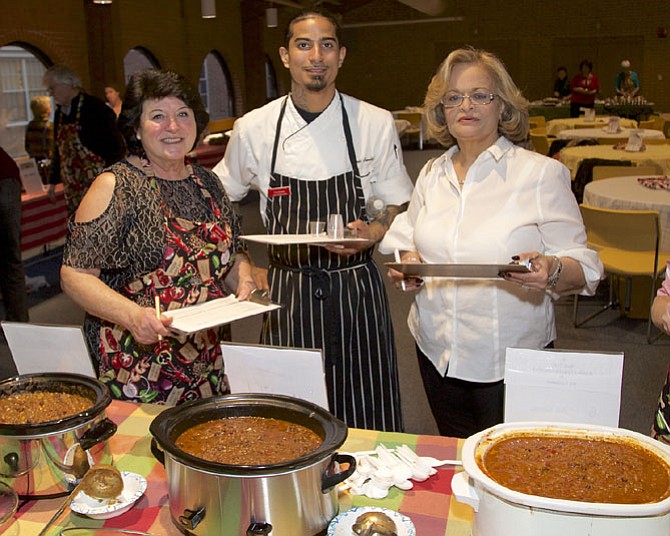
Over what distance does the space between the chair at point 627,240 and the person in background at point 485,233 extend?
237 cm

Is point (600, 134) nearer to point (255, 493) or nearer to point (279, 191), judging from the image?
point (279, 191)

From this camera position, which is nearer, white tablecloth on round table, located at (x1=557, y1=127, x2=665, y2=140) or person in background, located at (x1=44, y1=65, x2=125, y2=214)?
person in background, located at (x1=44, y1=65, x2=125, y2=214)

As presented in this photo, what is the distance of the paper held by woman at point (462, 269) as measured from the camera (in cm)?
166

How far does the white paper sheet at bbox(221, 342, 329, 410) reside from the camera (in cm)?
147

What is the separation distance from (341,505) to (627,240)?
140 inches

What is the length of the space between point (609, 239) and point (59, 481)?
12.5 ft

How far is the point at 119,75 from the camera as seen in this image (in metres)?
10.5

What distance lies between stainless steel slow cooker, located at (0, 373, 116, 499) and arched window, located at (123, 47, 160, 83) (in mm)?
10997

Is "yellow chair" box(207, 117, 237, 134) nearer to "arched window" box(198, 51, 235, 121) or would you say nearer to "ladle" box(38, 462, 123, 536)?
→ "arched window" box(198, 51, 235, 121)

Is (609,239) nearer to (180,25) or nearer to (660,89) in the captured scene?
(180,25)

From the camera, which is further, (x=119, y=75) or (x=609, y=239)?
(x=119, y=75)

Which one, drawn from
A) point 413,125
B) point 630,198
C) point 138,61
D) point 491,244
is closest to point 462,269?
point 491,244

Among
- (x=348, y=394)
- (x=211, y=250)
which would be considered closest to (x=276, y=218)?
(x=211, y=250)

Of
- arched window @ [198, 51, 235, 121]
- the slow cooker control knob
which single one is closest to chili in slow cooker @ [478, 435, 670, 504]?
the slow cooker control knob
